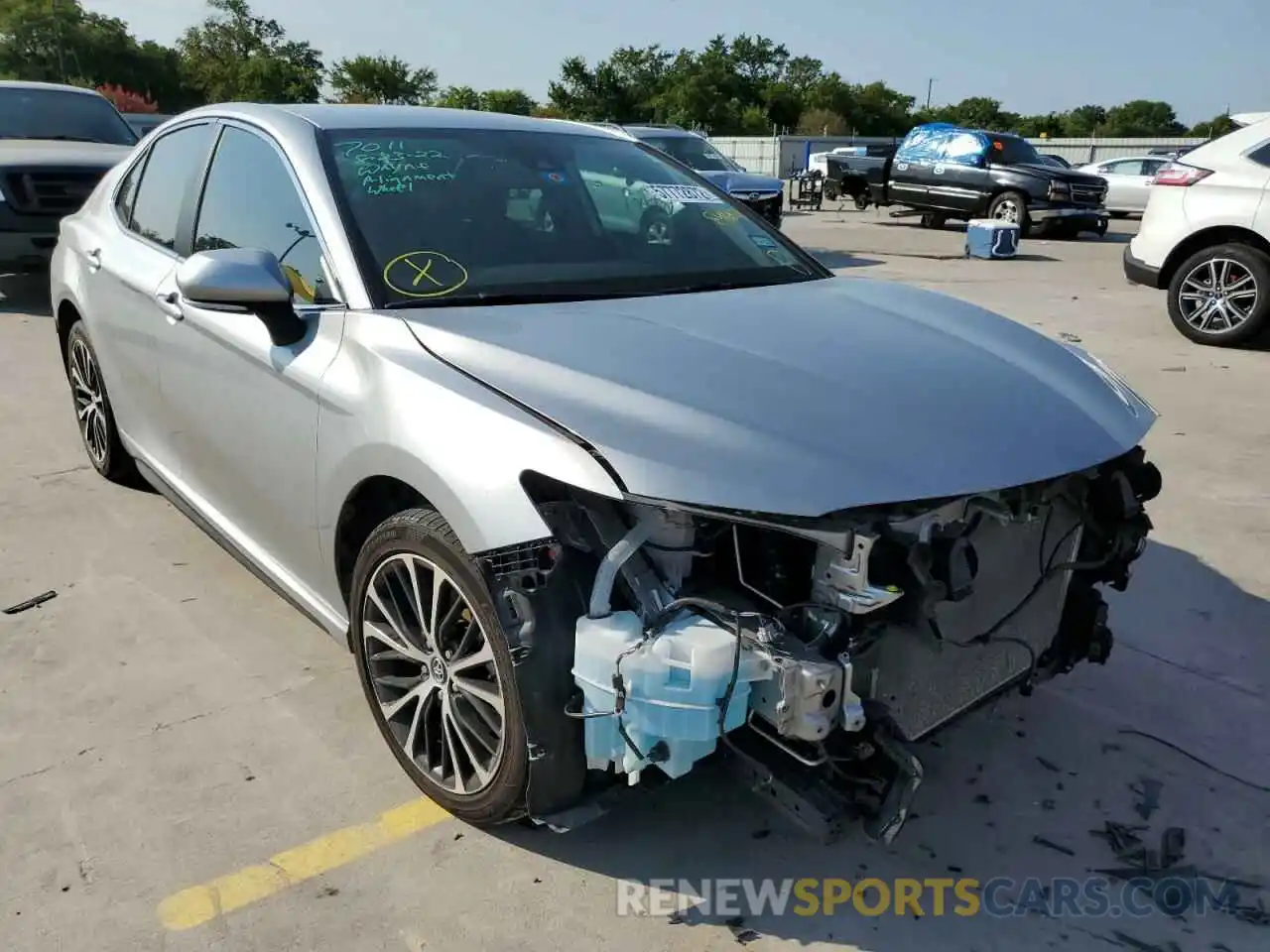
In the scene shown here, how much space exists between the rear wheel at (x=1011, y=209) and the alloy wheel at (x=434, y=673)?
673 inches

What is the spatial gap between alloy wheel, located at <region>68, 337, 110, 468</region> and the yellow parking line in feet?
9.09

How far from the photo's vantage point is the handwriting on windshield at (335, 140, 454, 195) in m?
2.95

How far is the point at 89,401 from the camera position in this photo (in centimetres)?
476

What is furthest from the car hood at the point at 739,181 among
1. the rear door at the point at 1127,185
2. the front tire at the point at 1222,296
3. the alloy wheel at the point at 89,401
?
the rear door at the point at 1127,185

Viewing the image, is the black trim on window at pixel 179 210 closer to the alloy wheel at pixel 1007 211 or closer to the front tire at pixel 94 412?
the front tire at pixel 94 412

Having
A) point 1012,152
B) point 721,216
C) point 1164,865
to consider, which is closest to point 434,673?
point 1164,865

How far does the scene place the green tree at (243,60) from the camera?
212 ft

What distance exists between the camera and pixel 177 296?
340 centimetres

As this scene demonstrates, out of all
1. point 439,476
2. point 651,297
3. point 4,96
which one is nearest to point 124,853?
point 439,476

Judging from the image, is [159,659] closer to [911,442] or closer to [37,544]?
[37,544]

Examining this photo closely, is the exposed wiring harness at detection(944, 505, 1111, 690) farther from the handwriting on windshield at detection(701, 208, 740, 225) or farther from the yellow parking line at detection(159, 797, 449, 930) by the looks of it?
the handwriting on windshield at detection(701, 208, 740, 225)

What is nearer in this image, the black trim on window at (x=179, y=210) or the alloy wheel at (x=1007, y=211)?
the black trim on window at (x=179, y=210)

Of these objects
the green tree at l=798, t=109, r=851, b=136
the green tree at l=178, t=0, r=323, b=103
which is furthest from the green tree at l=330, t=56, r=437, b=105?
the green tree at l=798, t=109, r=851, b=136

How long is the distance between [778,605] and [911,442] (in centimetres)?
45
